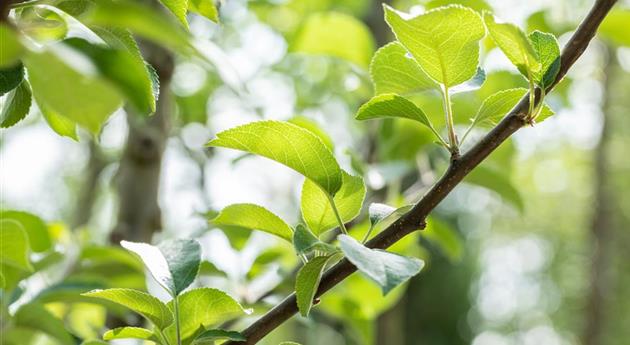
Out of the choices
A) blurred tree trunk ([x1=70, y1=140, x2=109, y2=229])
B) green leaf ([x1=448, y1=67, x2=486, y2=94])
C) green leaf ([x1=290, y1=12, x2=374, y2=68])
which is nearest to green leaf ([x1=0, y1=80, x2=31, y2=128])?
green leaf ([x1=448, y1=67, x2=486, y2=94])

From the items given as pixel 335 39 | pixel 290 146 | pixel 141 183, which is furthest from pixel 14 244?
pixel 335 39

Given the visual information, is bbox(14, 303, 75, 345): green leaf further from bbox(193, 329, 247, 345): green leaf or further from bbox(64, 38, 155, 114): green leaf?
bbox(64, 38, 155, 114): green leaf

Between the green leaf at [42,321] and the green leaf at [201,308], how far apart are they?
155mm

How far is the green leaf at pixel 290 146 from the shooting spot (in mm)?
429

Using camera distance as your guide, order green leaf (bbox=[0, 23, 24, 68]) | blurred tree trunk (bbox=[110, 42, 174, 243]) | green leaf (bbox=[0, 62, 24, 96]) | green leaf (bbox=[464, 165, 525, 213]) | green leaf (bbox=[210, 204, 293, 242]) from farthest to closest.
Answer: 1. blurred tree trunk (bbox=[110, 42, 174, 243])
2. green leaf (bbox=[464, 165, 525, 213])
3. green leaf (bbox=[210, 204, 293, 242])
4. green leaf (bbox=[0, 62, 24, 96])
5. green leaf (bbox=[0, 23, 24, 68])

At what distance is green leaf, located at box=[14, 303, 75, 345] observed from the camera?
1.90 ft

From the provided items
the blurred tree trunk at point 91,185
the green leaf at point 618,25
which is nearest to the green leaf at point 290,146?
the green leaf at point 618,25

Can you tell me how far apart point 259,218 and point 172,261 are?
0.06 metres

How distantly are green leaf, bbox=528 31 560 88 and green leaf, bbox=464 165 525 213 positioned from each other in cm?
45

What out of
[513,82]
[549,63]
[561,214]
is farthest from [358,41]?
[561,214]

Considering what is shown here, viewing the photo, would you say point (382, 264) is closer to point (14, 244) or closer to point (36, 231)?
point (14, 244)

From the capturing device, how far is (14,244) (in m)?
0.47

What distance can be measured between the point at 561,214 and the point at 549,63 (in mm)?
12502

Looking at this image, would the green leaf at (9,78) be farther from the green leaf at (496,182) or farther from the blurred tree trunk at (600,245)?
the blurred tree trunk at (600,245)
